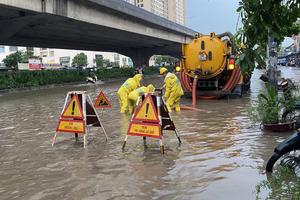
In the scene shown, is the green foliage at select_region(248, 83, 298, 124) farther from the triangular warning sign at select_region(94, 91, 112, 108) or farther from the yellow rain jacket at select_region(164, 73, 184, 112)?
the triangular warning sign at select_region(94, 91, 112, 108)

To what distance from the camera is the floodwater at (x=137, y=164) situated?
591 centimetres

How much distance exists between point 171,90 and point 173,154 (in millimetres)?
6443

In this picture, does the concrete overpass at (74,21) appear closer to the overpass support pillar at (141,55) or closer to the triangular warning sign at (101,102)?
the triangular warning sign at (101,102)

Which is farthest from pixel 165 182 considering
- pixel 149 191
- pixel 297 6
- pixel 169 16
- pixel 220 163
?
pixel 169 16

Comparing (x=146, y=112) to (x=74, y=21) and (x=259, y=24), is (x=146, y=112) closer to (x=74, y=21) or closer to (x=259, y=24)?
(x=259, y=24)

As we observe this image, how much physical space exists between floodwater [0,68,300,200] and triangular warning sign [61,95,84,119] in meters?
0.66

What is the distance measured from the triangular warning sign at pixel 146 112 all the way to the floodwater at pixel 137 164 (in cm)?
65

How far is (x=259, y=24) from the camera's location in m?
3.45

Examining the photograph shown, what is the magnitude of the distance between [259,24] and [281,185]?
272 centimetres

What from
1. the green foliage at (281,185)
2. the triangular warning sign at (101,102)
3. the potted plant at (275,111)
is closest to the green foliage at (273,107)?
the potted plant at (275,111)

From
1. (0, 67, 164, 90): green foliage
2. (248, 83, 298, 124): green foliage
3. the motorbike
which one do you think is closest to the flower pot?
(248, 83, 298, 124): green foliage

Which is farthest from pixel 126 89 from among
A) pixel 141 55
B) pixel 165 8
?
pixel 165 8

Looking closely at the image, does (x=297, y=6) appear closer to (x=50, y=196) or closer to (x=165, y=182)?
(x=165, y=182)

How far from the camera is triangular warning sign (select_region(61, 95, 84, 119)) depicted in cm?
913
